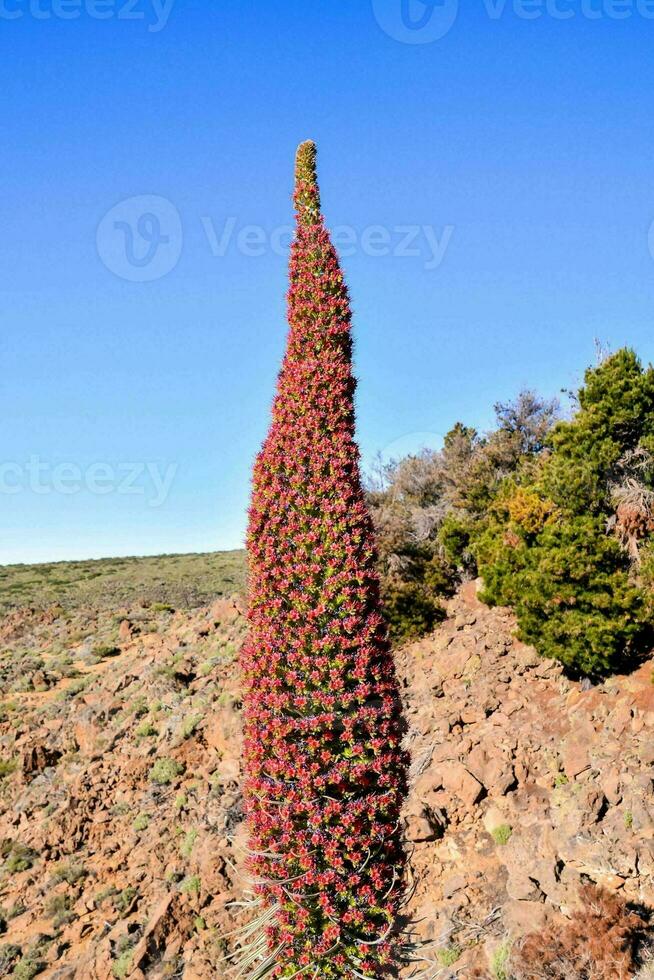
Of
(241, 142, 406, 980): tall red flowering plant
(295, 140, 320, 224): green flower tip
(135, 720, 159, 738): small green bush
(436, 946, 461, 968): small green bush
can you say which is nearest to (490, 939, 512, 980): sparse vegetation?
(436, 946, 461, 968): small green bush

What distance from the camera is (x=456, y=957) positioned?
823cm

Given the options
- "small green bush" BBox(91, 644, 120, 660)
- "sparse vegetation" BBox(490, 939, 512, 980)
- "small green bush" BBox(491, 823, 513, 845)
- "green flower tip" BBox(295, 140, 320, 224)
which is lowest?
"sparse vegetation" BBox(490, 939, 512, 980)

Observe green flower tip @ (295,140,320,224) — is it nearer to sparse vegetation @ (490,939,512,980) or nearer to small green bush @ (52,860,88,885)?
sparse vegetation @ (490,939,512,980)

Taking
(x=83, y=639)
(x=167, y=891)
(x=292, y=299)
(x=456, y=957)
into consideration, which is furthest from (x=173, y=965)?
(x=83, y=639)

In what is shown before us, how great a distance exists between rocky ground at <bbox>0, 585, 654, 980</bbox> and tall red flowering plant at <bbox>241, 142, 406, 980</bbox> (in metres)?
0.93

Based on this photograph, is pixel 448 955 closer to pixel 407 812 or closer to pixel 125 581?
pixel 407 812

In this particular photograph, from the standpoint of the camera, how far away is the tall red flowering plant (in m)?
5.38

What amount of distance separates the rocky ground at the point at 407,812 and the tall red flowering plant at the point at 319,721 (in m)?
0.93

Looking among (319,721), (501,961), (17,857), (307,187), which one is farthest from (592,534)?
(17,857)

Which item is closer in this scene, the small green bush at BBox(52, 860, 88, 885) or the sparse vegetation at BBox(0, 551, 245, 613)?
the small green bush at BBox(52, 860, 88, 885)

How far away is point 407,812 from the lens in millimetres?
10430

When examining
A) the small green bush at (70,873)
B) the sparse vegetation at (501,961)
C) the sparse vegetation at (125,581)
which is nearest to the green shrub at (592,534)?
the sparse vegetation at (501,961)

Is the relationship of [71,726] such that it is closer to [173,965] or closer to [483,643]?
[173,965]

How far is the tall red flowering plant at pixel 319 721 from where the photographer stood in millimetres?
5383
